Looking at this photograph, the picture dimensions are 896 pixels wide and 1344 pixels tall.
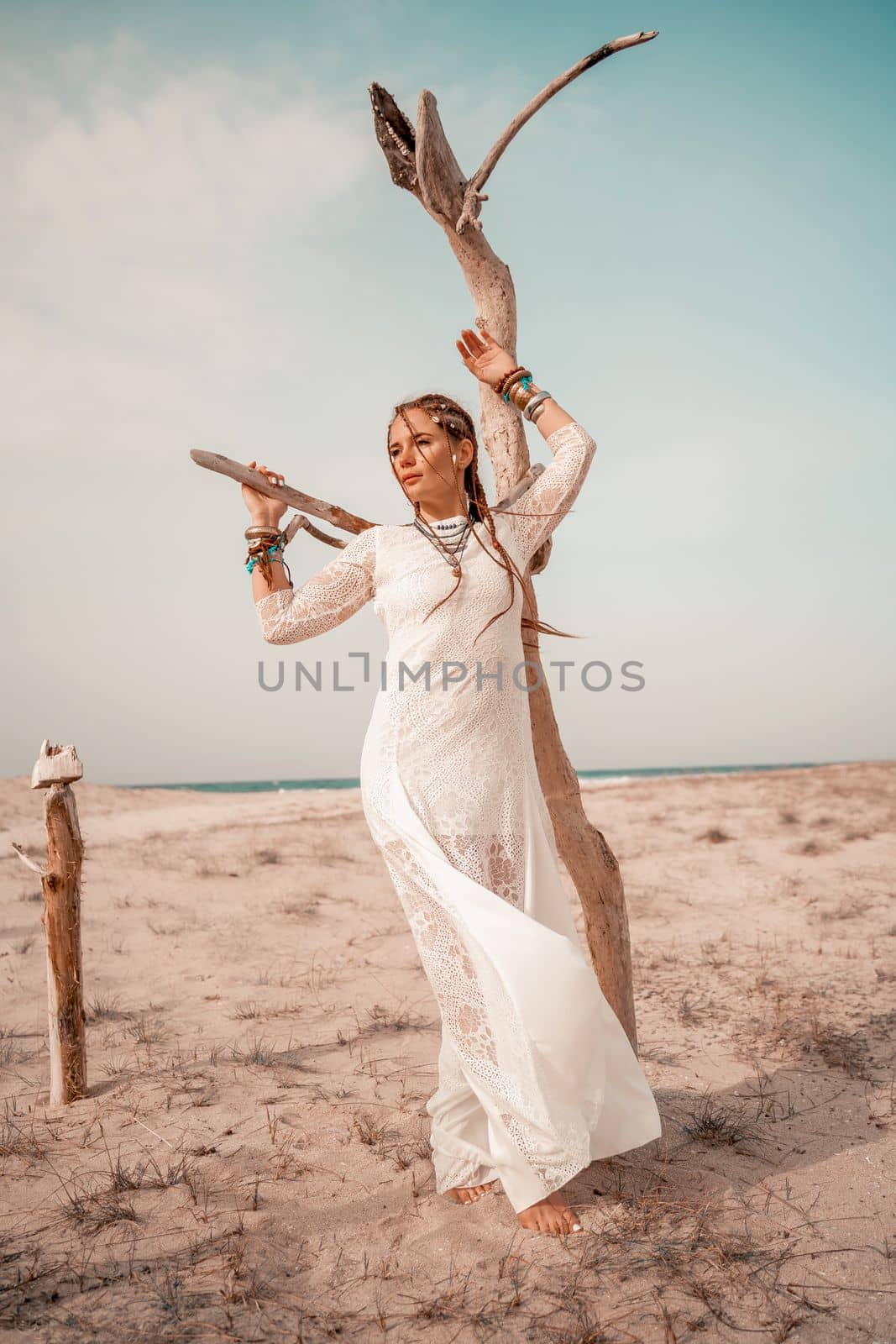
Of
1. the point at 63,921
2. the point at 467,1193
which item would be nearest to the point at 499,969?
the point at 467,1193

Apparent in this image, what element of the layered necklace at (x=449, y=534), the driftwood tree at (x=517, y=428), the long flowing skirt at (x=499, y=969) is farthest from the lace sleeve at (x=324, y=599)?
the driftwood tree at (x=517, y=428)

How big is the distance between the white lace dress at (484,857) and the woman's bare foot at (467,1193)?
2 cm

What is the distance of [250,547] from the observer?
2.92 meters

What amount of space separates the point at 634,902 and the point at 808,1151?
14.9 feet

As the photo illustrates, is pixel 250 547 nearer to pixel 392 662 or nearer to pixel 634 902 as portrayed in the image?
pixel 392 662

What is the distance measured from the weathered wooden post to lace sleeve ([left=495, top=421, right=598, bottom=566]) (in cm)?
243

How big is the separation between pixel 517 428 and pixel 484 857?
1886 millimetres

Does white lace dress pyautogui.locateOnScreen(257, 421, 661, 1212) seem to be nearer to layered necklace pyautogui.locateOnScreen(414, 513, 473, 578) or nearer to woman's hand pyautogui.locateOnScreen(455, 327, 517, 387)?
layered necklace pyautogui.locateOnScreen(414, 513, 473, 578)

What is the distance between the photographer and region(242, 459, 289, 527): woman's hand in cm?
294

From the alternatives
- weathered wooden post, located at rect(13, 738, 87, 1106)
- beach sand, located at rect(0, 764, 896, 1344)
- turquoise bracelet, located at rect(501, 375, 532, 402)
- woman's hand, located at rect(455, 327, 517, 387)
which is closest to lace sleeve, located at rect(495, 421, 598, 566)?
turquoise bracelet, located at rect(501, 375, 532, 402)

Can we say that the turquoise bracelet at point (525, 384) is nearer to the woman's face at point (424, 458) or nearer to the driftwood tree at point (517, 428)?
the driftwood tree at point (517, 428)

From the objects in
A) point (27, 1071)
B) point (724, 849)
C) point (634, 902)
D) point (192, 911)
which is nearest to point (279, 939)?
point (192, 911)

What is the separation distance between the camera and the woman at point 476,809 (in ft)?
7.89

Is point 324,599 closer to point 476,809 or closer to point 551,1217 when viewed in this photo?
point 476,809
